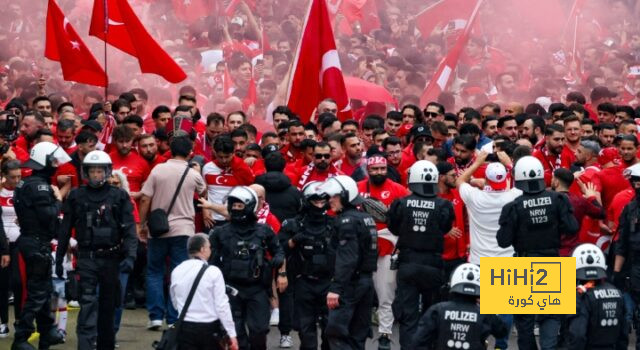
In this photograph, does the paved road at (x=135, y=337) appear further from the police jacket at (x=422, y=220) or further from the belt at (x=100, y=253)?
the police jacket at (x=422, y=220)

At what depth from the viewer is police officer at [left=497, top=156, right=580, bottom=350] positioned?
1452 cm

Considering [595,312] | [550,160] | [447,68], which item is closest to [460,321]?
[595,312]

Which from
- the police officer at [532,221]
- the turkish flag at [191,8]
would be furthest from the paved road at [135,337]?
the turkish flag at [191,8]

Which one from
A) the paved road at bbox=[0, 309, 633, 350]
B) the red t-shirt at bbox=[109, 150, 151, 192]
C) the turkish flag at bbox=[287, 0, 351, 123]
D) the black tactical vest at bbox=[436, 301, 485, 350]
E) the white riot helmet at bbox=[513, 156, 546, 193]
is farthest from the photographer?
the turkish flag at bbox=[287, 0, 351, 123]

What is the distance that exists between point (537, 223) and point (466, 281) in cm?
223

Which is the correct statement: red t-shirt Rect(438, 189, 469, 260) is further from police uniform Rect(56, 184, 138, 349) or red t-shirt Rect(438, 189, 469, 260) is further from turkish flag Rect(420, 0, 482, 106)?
turkish flag Rect(420, 0, 482, 106)

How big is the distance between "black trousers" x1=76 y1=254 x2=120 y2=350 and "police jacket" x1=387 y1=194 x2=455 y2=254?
2.55 meters

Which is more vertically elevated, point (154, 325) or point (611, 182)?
point (611, 182)

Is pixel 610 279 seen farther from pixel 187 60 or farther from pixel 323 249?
pixel 187 60

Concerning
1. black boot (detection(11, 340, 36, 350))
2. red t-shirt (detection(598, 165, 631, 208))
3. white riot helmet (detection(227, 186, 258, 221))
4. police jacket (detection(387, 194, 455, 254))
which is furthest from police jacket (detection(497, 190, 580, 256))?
black boot (detection(11, 340, 36, 350))

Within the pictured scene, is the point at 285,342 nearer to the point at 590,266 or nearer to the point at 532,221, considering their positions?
the point at 532,221

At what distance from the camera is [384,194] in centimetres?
1578

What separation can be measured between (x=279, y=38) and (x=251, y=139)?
9355 millimetres

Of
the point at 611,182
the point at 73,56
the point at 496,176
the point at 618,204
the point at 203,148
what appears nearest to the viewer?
the point at 496,176
